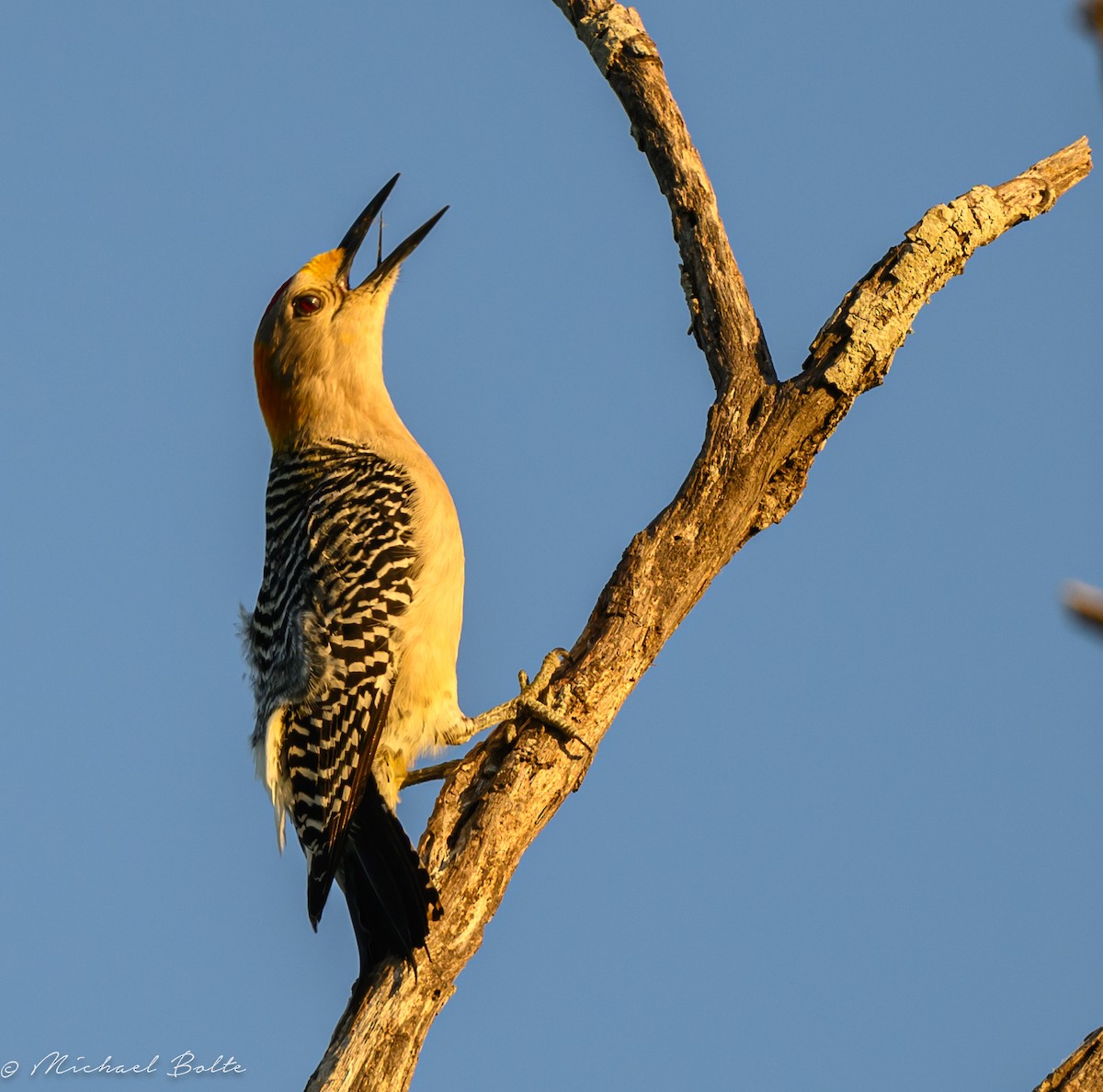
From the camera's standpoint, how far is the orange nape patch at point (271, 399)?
7.93 metres

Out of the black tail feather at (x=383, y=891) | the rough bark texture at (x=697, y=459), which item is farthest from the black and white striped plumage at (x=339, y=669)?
the rough bark texture at (x=697, y=459)

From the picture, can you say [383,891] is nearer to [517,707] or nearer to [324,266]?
[517,707]

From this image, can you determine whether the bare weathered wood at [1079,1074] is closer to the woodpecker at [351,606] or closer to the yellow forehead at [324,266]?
Answer: the woodpecker at [351,606]

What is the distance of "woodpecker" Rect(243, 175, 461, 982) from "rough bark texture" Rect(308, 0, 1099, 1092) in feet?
0.75

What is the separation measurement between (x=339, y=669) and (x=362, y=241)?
10.0 ft

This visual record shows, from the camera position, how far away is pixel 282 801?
6.15 meters

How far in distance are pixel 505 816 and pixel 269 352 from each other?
402 centimetres

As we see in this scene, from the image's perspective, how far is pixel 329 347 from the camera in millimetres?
7734

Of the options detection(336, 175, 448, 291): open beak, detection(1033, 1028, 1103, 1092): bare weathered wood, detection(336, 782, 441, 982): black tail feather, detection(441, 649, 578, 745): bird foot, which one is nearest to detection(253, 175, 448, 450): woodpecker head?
detection(336, 175, 448, 291): open beak

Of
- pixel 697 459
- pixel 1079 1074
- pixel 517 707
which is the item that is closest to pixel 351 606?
pixel 517 707

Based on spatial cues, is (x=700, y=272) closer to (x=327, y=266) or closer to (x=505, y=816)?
(x=505, y=816)

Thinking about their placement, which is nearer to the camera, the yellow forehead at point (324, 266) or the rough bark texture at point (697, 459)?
the rough bark texture at point (697, 459)

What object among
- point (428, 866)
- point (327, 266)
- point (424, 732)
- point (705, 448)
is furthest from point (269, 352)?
point (428, 866)

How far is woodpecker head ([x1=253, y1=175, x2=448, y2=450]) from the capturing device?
768 cm
